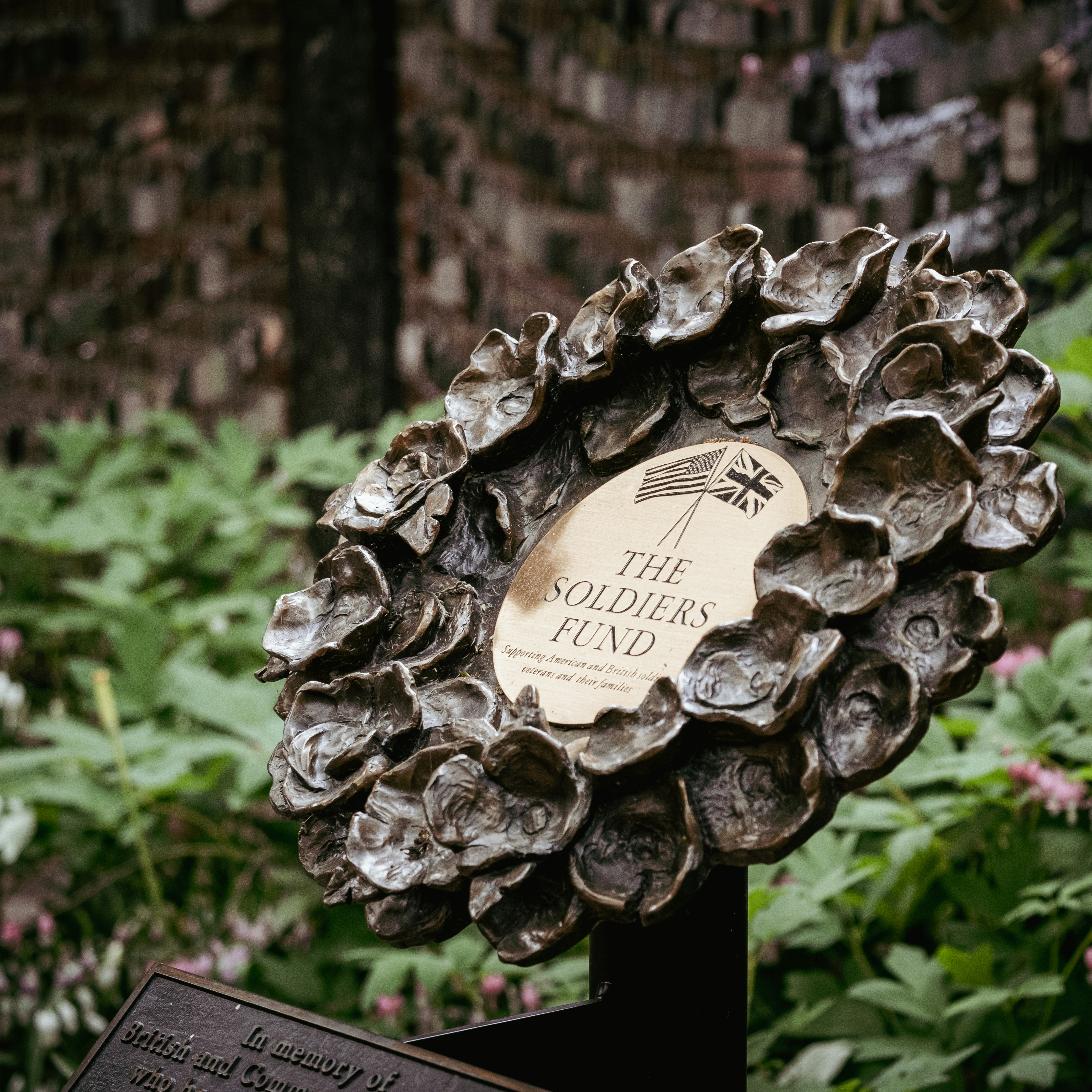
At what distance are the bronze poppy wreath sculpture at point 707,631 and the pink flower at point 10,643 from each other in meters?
1.73

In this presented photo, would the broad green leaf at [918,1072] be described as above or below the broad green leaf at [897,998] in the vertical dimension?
below

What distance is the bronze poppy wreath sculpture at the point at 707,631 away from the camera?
0.81 metres

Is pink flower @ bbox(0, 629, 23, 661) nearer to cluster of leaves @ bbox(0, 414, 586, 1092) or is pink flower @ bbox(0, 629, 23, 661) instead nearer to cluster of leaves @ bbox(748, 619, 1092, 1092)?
cluster of leaves @ bbox(0, 414, 586, 1092)

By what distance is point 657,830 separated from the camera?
83 centimetres

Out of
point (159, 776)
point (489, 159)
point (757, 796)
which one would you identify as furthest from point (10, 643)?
point (757, 796)

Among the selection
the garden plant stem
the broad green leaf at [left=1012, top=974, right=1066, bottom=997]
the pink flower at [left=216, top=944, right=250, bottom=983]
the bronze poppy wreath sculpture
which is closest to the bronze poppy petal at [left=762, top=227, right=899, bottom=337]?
the bronze poppy wreath sculpture

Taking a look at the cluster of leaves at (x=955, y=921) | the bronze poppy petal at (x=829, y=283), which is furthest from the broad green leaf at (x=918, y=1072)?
the bronze poppy petal at (x=829, y=283)

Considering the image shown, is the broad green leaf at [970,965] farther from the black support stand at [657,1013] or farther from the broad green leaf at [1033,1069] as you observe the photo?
the black support stand at [657,1013]

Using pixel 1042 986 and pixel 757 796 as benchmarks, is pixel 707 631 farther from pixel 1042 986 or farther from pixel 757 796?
pixel 1042 986

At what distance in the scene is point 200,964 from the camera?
196 centimetres

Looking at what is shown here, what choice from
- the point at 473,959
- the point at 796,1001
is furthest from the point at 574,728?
the point at 796,1001

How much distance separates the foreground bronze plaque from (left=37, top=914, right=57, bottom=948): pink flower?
1.17m

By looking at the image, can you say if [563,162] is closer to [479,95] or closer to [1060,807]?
[479,95]

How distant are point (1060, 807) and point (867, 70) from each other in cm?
260
